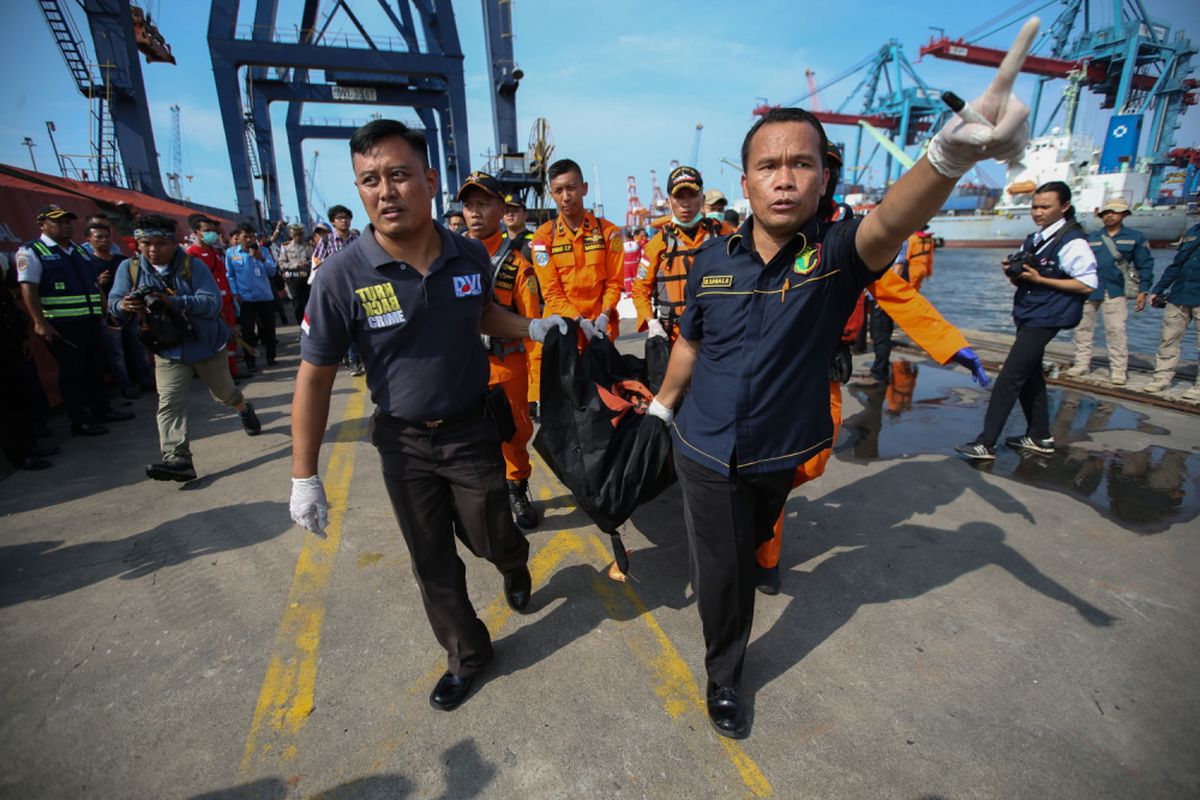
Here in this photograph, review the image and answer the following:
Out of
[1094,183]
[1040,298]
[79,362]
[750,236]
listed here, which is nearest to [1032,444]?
[1040,298]

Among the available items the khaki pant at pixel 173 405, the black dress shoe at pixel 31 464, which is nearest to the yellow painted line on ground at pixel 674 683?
the khaki pant at pixel 173 405

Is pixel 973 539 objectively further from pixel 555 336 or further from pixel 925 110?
pixel 925 110

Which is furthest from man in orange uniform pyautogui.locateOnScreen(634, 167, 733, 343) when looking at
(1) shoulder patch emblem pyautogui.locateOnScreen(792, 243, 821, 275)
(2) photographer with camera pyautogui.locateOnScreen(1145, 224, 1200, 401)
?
(2) photographer with camera pyautogui.locateOnScreen(1145, 224, 1200, 401)

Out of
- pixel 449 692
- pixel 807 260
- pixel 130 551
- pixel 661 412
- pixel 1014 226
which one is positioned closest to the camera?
pixel 807 260

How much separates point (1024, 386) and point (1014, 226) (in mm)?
55814

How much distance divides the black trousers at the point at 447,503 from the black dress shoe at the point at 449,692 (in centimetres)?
4

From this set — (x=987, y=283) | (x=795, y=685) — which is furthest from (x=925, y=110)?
(x=795, y=685)

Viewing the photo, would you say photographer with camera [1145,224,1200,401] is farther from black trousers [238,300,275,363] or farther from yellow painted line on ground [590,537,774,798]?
black trousers [238,300,275,363]

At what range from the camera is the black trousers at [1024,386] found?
13.8ft

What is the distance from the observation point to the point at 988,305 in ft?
60.6

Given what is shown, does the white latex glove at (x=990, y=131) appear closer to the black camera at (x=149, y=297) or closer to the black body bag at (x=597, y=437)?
the black body bag at (x=597, y=437)

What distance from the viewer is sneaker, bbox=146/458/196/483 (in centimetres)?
414

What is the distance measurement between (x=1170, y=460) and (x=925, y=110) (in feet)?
233

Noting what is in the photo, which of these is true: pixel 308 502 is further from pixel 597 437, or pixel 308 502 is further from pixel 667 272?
pixel 667 272
